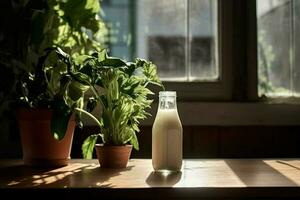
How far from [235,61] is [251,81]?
98 millimetres

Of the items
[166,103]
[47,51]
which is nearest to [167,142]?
[166,103]

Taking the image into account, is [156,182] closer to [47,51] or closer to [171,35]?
[47,51]

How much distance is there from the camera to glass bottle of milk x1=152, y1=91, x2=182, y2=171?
1.20 m

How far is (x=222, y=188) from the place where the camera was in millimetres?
991

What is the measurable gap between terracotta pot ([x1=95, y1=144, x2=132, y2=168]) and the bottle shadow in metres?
0.11

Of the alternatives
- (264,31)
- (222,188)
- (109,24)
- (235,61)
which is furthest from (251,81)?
(222,188)

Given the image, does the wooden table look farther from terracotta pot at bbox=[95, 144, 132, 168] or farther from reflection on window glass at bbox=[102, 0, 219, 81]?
reflection on window glass at bbox=[102, 0, 219, 81]

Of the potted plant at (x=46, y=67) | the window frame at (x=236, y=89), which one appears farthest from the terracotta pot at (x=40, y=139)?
the window frame at (x=236, y=89)

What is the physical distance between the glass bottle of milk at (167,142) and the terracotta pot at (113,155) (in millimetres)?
106

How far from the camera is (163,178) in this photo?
1114 millimetres

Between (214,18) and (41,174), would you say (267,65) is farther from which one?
(41,174)

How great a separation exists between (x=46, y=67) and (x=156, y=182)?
22.2 inches

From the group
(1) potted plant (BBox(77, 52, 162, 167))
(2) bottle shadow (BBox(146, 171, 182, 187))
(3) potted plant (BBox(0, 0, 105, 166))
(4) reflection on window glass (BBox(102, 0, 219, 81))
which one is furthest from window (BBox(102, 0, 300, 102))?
(2) bottle shadow (BBox(146, 171, 182, 187))

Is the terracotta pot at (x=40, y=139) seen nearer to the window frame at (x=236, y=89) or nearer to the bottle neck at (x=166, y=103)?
the bottle neck at (x=166, y=103)
